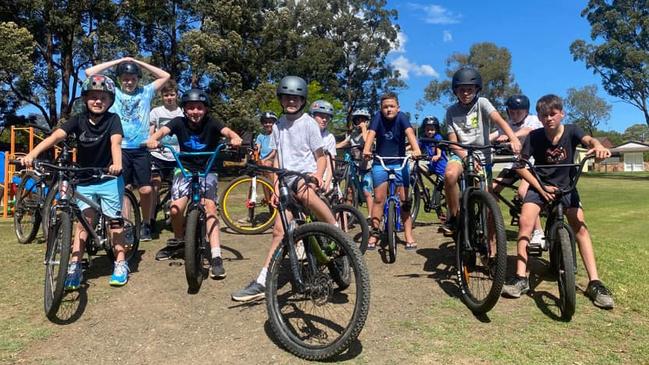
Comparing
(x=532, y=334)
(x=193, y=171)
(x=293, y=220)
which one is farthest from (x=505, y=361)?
(x=193, y=171)

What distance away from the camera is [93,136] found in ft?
15.0

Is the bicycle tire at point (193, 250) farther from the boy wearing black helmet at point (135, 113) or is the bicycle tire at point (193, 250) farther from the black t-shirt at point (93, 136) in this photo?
the boy wearing black helmet at point (135, 113)

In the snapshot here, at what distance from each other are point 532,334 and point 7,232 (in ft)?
25.9

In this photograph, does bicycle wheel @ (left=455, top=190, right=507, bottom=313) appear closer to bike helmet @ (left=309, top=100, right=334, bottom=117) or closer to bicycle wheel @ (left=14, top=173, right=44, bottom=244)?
bike helmet @ (left=309, top=100, right=334, bottom=117)

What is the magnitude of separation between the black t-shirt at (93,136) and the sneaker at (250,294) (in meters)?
1.91

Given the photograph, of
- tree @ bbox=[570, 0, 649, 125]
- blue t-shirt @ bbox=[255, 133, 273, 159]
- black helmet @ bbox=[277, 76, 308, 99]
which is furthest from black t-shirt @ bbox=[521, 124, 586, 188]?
tree @ bbox=[570, 0, 649, 125]

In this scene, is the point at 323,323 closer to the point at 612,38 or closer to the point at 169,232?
the point at 169,232

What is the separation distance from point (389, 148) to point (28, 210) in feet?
16.8

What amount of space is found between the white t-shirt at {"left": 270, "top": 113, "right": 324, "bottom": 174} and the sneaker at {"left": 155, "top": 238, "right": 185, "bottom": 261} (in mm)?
1926

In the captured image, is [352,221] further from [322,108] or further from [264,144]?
[264,144]

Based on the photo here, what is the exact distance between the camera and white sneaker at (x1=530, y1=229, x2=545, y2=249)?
4573mm

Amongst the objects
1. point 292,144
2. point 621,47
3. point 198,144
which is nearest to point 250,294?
point 292,144

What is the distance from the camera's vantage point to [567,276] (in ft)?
12.2

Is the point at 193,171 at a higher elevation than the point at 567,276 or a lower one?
higher
